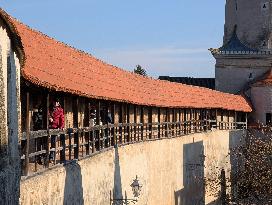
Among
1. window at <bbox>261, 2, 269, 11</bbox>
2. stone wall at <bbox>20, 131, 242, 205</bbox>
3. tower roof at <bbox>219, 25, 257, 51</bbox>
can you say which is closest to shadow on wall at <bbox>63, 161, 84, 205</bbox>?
stone wall at <bbox>20, 131, 242, 205</bbox>

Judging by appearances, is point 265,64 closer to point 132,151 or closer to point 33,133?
point 132,151

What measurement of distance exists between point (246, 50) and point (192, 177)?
2134cm

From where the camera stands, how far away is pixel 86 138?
684 inches

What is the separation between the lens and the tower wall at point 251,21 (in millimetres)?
45781

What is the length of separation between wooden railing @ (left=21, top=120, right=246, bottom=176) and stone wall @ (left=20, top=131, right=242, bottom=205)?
34 centimetres

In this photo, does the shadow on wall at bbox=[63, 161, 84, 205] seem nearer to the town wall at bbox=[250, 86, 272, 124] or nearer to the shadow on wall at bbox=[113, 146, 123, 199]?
the shadow on wall at bbox=[113, 146, 123, 199]

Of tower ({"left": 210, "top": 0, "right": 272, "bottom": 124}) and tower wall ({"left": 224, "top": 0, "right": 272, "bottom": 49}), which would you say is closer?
tower ({"left": 210, "top": 0, "right": 272, "bottom": 124})

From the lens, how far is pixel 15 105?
30.9 feet

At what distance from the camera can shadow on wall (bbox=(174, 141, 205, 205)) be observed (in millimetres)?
25109

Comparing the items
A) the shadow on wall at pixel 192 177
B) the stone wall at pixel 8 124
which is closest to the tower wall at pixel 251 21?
the shadow on wall at pixel 192 177

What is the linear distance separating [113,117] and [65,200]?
7848mm

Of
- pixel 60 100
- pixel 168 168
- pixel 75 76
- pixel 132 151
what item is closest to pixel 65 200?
pixel 60 100

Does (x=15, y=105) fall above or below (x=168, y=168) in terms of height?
Result: above

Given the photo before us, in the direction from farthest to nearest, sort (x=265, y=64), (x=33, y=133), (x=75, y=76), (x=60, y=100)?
(x=265, y=64), (x=75, y=76), (x=60, y=100), (x=33, y=133)
